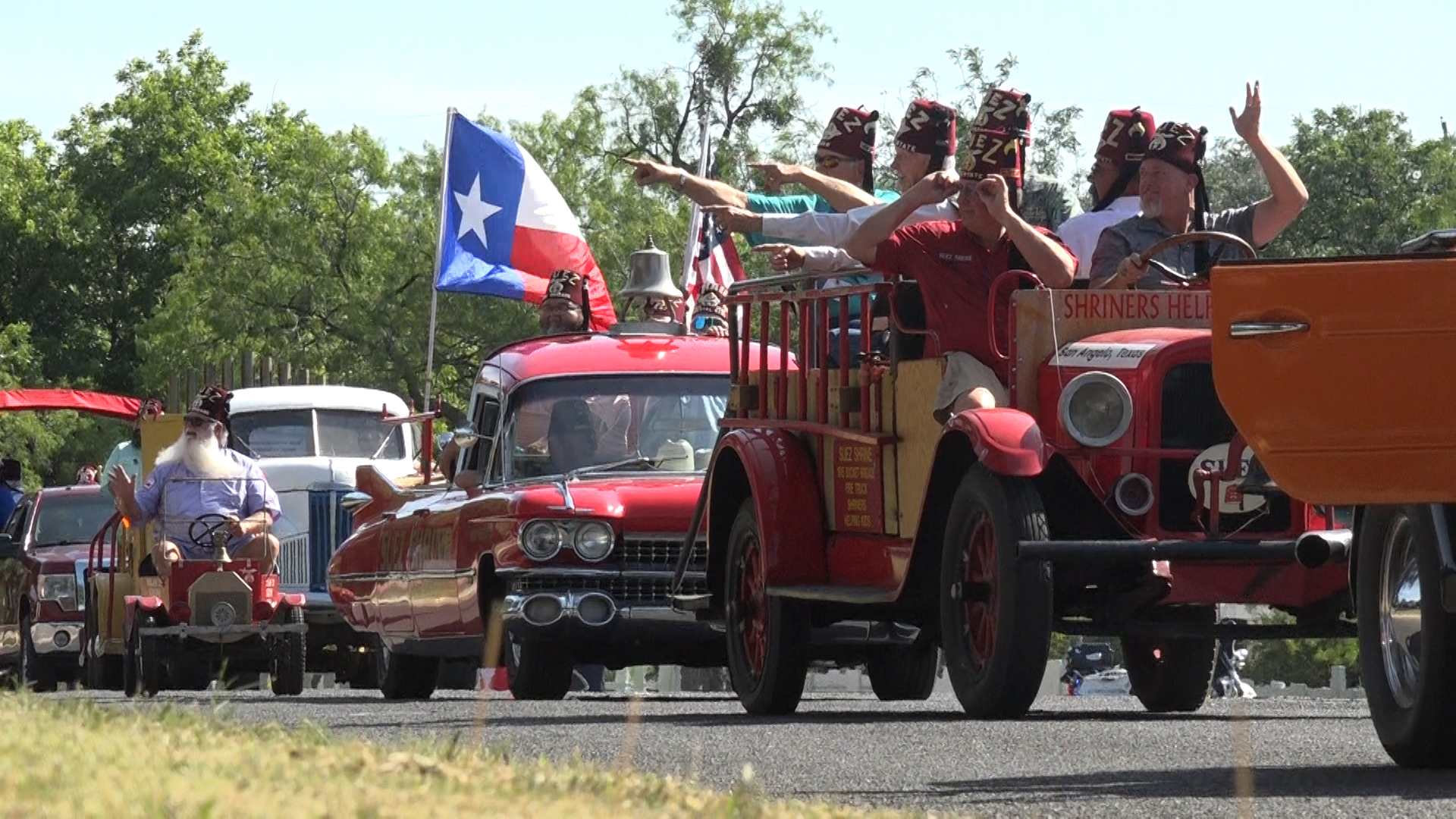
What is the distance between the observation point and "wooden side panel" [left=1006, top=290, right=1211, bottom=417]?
35.6ft

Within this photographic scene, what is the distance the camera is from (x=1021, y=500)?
403 inches

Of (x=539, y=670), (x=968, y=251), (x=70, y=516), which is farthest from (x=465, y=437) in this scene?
(x=70, y=516)

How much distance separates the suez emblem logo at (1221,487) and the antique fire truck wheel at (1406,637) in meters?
2.02

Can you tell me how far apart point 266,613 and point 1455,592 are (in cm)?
1129

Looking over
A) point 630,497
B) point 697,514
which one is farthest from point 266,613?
point 697,514

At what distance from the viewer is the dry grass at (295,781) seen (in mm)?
5438

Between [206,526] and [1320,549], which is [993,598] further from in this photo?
[206,526]

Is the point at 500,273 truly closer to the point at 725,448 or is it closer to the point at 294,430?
the point at 294,430

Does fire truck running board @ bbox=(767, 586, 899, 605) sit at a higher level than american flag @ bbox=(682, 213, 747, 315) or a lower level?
lower

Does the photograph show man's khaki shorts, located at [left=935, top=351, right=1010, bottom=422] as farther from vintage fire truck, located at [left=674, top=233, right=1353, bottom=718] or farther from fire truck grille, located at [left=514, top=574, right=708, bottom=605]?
fire truck grille, located at [left=514, top=574, right=708, bottom=605]

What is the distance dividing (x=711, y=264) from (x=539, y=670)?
9.74 metres

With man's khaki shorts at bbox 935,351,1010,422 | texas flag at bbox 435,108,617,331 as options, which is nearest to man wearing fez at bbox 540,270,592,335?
man's khaki shorts at bbox 935,351,1010,422

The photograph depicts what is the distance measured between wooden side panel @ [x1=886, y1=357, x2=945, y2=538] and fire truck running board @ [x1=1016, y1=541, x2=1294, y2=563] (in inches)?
40.0

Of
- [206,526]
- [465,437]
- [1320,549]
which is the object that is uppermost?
[465,437]
